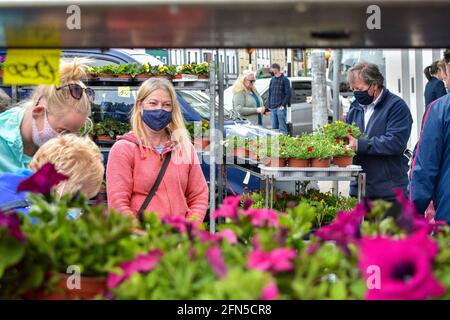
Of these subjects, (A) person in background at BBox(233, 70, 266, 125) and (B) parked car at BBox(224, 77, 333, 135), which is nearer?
(A) person in background at BBox(233, 70, 266, 125)

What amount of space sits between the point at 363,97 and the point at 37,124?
136 inches

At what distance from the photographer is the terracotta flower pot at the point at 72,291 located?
66.4 inches

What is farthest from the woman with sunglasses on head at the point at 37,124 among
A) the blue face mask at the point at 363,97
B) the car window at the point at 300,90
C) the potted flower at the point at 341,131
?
the car window at the point at 300,90

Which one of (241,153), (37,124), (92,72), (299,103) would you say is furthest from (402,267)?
(299,103)

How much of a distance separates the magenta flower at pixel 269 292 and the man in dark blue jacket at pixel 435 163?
280 cm

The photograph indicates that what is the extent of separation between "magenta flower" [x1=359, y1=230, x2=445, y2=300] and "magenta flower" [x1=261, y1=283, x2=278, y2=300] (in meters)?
0.18

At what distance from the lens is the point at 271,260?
4.97 ft

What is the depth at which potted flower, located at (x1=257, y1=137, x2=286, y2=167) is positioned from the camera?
711 centimetres

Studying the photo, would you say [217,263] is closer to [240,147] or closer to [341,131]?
[341,131]

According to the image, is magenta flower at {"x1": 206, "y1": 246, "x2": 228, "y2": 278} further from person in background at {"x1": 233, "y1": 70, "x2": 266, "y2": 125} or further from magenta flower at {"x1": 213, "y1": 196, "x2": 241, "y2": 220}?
person in background at {"x1": 233, "y1": 70, "x2": 266, "y2": 125}

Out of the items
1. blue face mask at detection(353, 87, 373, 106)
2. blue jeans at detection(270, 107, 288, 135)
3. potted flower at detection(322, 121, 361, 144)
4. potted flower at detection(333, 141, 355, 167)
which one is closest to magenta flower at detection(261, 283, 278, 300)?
blue face mask at detection(353, 87, 373, 106)

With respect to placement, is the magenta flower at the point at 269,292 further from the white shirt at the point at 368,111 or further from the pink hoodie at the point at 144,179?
the white shirt at the point at 368,111

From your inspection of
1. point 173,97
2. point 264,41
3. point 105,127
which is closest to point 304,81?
point 105,127

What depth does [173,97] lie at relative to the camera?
15.3ft
